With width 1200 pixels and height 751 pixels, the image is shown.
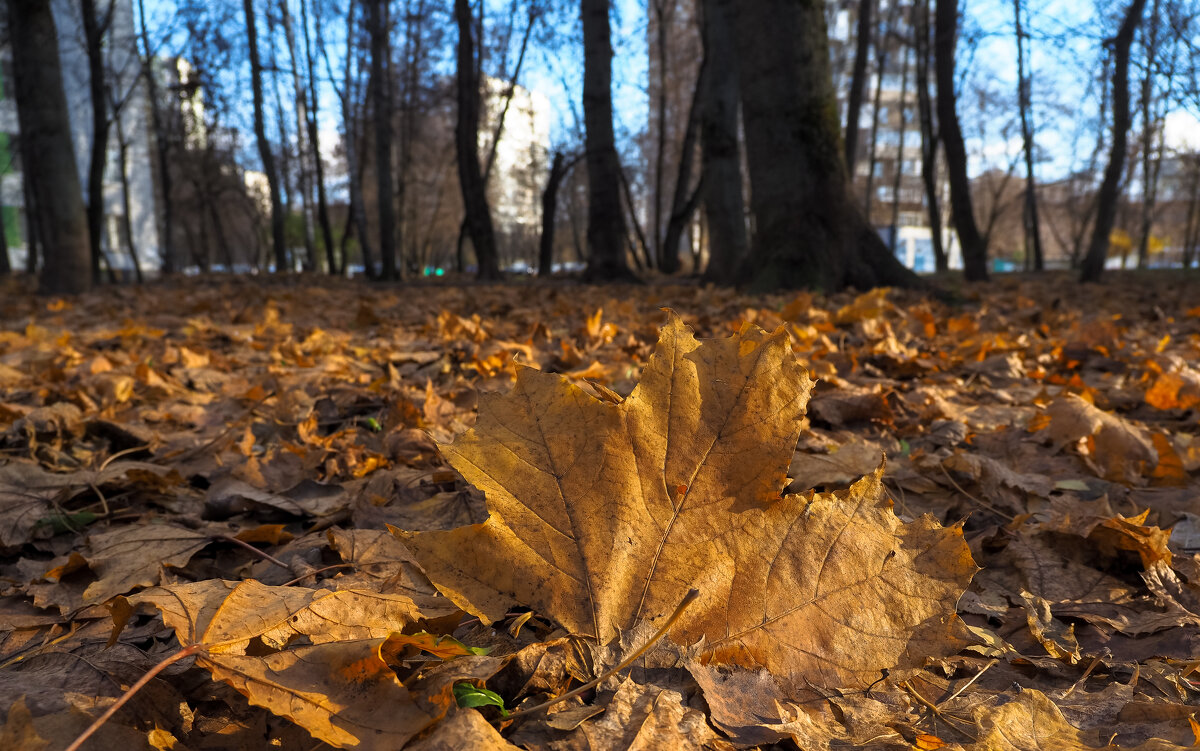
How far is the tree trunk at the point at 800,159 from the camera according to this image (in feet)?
20.7

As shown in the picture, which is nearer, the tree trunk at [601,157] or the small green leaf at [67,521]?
the small green leaf at [67,521]

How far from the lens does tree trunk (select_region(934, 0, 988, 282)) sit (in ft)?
30.9

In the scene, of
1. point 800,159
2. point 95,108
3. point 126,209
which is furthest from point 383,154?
point 800,159

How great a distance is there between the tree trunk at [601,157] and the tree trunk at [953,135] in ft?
14.7

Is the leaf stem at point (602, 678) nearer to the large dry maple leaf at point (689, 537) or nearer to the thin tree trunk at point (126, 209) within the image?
the large dry maple leaf at point (689, 537)

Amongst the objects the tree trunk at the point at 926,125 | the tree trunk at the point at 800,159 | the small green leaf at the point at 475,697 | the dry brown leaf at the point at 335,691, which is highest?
the tree trunk at the point at 926,125

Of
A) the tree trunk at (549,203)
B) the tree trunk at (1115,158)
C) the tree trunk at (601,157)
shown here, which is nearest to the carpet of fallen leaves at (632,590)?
the tree trunk at (601,157)

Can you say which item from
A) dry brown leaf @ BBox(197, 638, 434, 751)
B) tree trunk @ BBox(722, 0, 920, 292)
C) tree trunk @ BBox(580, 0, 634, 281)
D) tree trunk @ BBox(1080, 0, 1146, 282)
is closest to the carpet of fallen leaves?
dry brown leaf @ BBox(197, 638, 434, 751)

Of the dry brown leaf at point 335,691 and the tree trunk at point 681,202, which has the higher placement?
the tree trunk at point 681,202

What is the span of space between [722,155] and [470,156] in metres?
5.43

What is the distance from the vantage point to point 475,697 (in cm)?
74

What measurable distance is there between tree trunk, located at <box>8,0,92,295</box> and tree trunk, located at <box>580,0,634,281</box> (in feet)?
20.5

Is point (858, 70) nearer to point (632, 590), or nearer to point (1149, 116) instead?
point (1149, 116)

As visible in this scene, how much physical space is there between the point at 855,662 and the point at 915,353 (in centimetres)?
240
